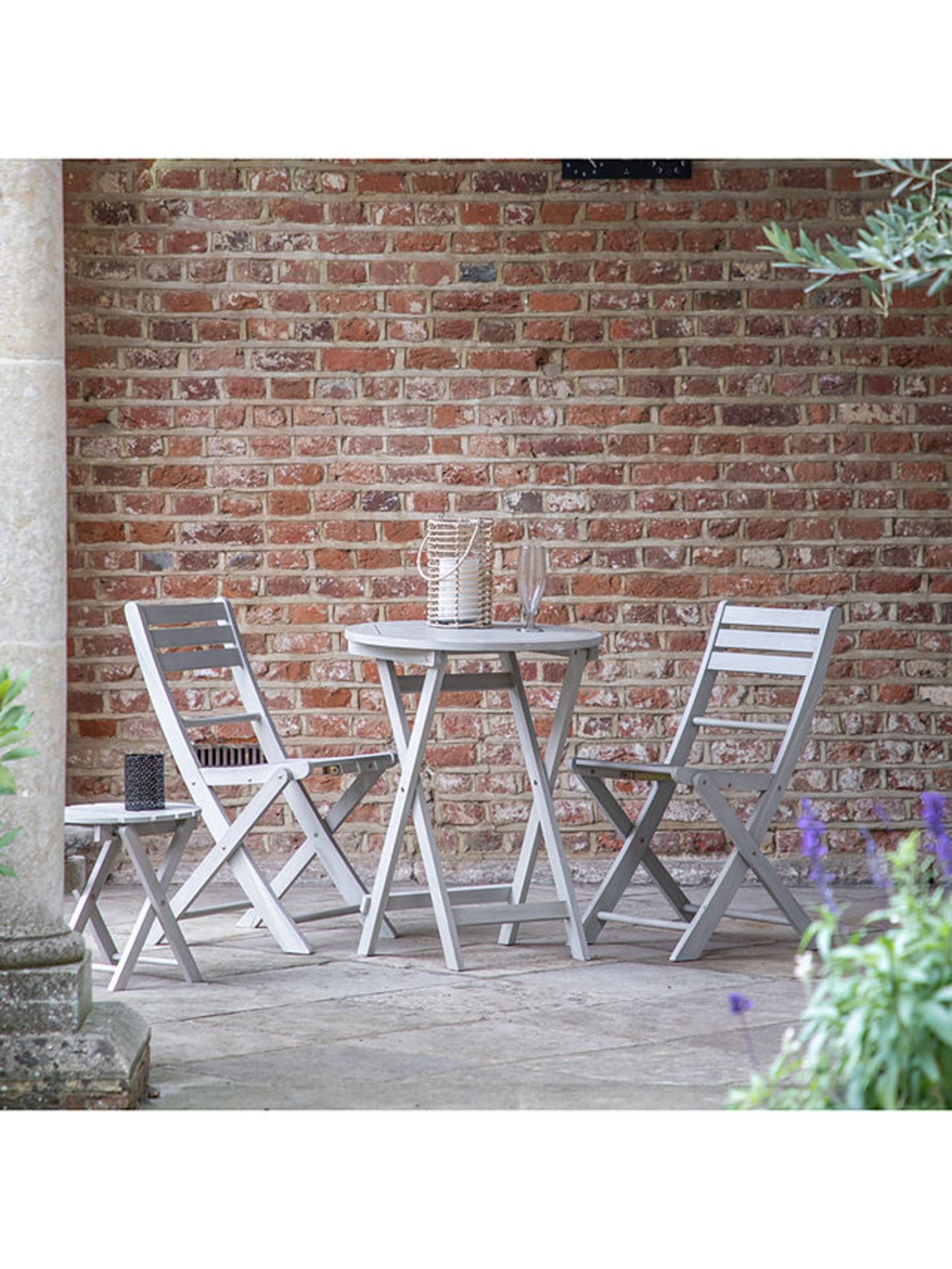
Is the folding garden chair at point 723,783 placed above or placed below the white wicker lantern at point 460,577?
below

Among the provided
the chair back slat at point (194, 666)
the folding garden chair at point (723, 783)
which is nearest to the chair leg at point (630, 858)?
the folding garden chair at point (723, 783)

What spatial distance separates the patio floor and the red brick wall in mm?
930

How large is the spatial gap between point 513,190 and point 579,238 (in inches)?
10.7

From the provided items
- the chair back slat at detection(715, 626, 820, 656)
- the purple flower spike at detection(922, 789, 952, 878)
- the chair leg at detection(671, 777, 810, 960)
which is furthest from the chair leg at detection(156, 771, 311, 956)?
the purple flower spike at detection(922, 789, 952, 878)

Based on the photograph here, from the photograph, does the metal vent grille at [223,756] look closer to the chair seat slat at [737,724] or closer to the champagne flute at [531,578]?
the champagne flute at [531,578]

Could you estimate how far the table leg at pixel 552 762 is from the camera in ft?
16.5

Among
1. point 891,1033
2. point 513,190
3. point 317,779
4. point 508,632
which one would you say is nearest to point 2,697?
point 891,1033

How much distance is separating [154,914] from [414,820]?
2.38 feet

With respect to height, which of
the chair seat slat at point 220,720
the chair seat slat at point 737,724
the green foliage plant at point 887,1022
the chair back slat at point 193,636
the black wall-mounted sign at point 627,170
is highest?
the black wall-mounted sign at point 627,170

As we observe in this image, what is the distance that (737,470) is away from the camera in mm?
6102

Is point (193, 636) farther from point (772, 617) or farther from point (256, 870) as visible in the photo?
point (772, 617)

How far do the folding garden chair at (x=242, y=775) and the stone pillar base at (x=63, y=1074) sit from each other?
156cm

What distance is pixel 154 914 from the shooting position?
15.5ft

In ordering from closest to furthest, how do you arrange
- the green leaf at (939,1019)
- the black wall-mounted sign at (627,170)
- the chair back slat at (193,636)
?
the green leaf at (939,1019)
the chair back slat at (193,636)
the black wall-mounted sign at (627,170)
